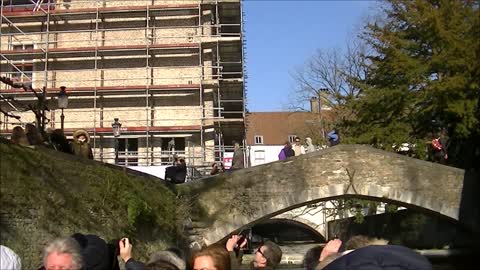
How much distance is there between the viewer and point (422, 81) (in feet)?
60.7

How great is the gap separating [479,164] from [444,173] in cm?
347

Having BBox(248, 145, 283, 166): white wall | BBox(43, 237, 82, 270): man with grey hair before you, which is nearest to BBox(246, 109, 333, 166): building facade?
BBox(248, 145, 283, 166): white wall

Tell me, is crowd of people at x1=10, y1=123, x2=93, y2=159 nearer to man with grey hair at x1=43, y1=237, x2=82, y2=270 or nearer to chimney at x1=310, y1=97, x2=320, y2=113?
man with grey hair at x1=43, y1=237, x2=82, y2=270

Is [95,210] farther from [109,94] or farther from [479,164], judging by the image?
[109,94]

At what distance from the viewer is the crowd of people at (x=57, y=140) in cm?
917

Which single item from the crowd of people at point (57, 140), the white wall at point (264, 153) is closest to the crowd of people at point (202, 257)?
the crowd of people at point (57, 140)

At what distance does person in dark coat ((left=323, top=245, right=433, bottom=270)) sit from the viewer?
212 centimetres

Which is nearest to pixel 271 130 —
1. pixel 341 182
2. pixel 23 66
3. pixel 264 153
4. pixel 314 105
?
pixel 264 153

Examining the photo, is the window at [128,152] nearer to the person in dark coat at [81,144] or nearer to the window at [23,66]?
the window at [23,66]

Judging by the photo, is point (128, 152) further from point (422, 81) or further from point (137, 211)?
point (137, 211)

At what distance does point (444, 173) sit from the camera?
14.3m

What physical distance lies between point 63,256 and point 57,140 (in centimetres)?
751

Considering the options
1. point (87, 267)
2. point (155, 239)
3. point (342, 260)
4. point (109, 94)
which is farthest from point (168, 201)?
point (109, 94)

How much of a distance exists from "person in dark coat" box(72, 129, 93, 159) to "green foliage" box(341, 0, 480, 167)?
10332 millimetres
